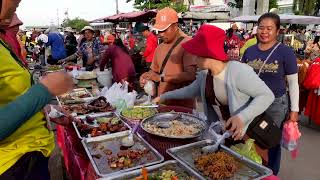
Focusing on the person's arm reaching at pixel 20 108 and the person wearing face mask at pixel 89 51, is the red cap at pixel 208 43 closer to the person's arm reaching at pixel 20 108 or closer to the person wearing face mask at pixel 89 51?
the person's arm reaching at pixel 20 108

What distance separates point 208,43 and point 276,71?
3.56ft

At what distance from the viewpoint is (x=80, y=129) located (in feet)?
6.64

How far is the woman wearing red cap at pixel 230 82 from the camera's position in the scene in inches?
69.3

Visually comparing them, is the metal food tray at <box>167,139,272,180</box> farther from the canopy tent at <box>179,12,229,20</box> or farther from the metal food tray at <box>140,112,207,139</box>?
the canopy tent at <box>179,12,229,20</box>

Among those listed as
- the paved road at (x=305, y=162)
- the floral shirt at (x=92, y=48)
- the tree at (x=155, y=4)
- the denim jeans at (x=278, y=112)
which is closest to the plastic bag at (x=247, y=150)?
the denim jeans at (x=278, y=112)

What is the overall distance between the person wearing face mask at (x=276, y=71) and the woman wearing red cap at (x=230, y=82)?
0.81 meters

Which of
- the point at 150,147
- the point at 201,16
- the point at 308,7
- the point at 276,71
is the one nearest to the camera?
the point at 150,147

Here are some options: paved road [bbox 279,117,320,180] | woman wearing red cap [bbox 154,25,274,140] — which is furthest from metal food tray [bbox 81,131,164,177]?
paved road [bbox 279,117,320,180]

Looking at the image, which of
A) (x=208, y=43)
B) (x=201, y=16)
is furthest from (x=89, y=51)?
(x=201, y=16)

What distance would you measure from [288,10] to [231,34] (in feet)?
116

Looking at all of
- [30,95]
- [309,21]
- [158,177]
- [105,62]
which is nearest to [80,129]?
[158,177]

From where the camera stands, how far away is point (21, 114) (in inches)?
40.6

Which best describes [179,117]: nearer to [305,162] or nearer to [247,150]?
[247,150]

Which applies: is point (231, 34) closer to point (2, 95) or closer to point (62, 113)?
point (62, 113)
